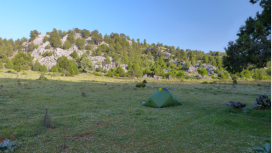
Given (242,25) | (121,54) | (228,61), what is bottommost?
(228,61)

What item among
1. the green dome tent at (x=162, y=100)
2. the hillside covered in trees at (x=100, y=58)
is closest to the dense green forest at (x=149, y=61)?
the hillside covered in trees at (x=100, y=58)

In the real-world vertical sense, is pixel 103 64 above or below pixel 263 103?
above

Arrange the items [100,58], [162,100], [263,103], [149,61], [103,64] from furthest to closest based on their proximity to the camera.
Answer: [149,61] → [100,58] → [103,64] → [162,100] → [263,103]

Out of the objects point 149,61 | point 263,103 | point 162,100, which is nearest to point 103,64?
point 149,61

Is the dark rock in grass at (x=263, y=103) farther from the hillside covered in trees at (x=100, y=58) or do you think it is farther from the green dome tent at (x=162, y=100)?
the hillside covered in trees at (x=100, y=58)

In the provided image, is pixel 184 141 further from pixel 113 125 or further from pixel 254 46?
pixel 254 46

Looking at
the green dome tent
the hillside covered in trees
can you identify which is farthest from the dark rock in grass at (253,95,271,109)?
the hillside covered in trees

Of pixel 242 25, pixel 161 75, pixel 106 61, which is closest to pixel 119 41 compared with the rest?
pixel 106 61

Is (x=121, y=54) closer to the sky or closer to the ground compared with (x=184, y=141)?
closer to the sky

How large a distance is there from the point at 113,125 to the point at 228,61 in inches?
483

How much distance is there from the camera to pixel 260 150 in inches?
214

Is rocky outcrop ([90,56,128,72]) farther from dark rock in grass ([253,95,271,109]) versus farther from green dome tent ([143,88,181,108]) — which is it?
dark rock in grass ([253,95,271,109])

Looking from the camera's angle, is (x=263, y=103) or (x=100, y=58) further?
(x=100, y=58)

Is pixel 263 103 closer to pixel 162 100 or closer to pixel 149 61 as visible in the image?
pixel 162 100
